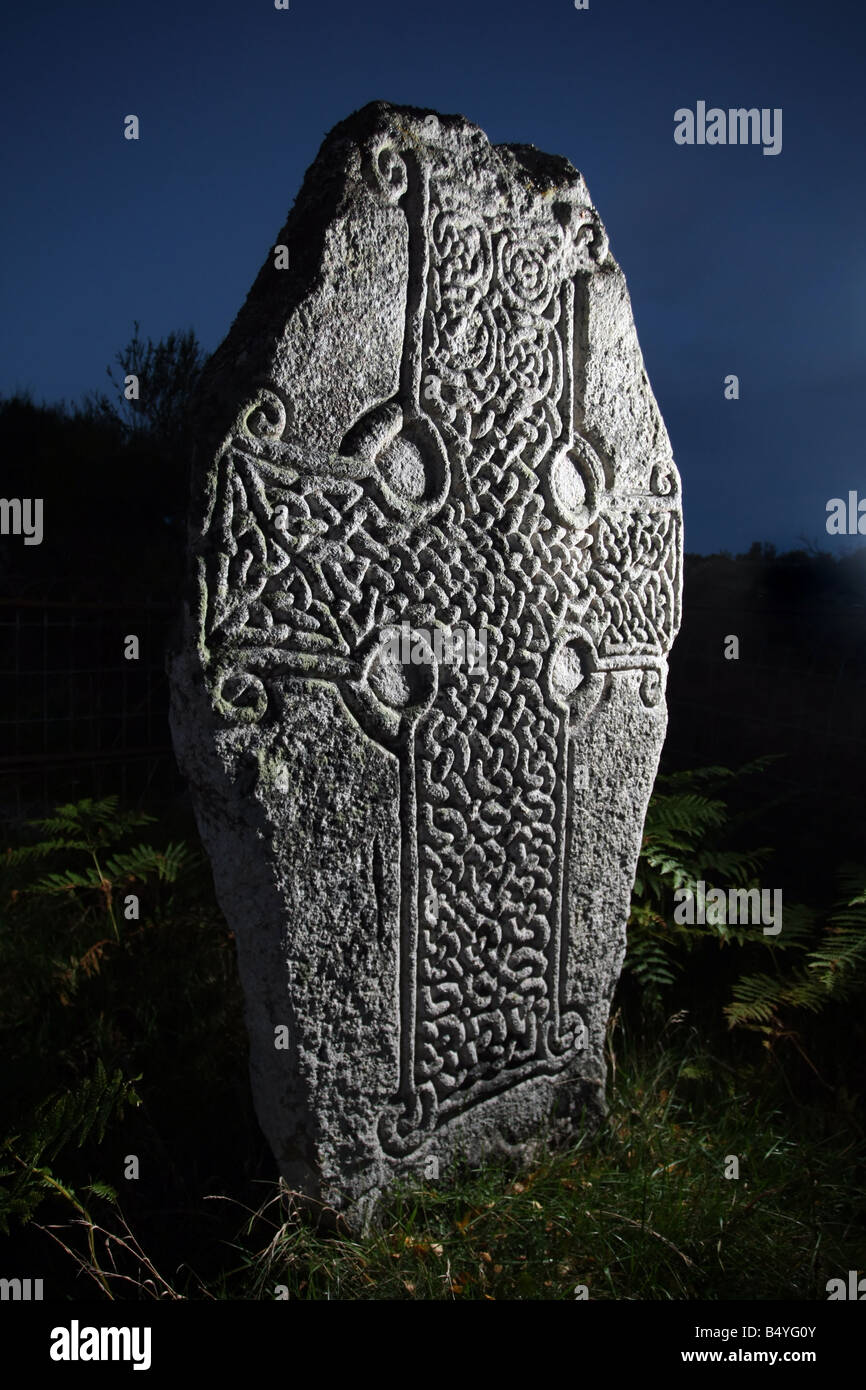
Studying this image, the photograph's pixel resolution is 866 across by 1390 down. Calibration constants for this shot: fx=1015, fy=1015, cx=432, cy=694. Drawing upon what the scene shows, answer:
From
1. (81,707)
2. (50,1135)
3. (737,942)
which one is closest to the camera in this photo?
(50,1135)

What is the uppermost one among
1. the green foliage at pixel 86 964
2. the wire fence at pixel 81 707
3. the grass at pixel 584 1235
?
the wire fence at pixel 81 707

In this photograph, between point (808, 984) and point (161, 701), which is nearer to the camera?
point (808, 984)

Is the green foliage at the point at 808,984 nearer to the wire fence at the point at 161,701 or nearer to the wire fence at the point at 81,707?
the wire fence at the point at 161,701

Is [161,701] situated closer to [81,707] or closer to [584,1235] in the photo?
[81,707]

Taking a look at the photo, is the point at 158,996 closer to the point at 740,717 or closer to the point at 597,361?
the point at 597,361

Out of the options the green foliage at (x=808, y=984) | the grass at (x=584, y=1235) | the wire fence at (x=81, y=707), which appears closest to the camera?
the grass at (x=584, y=1235)

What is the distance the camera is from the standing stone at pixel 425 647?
71.4 inches

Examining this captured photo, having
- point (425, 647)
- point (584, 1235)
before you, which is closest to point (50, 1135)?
point (584, 1235)

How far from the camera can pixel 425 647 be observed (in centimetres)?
197

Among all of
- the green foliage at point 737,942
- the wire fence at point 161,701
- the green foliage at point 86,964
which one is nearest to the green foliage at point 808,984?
the green foliage at point 737,942

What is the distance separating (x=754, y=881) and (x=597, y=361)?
5.76 ft

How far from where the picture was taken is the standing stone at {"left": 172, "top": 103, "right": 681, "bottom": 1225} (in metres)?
1.81

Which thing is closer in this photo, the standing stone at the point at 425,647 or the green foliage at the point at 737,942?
the standing stone at the point at 425,647

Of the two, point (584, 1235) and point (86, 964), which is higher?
point (86, 964)
